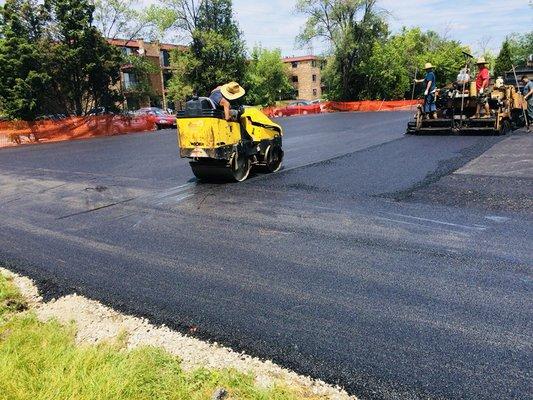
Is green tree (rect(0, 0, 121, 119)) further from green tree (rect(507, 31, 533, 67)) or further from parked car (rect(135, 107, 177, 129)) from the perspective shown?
green tree (rect(507, 31, 533, 67))

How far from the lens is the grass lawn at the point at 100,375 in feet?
9.21

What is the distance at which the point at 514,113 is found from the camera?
15.6m

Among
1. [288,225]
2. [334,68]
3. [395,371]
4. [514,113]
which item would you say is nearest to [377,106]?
[334,68]

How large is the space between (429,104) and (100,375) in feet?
47.1

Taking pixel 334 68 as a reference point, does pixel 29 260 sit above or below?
below

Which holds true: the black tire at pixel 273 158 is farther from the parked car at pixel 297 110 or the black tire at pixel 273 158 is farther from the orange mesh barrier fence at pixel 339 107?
the parked car at pixel 297 110

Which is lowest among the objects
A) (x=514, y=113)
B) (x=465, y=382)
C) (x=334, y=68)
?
(x=465, y=382)

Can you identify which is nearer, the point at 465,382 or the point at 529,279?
the point at 465,382

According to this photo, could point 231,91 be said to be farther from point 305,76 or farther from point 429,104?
point 305,76

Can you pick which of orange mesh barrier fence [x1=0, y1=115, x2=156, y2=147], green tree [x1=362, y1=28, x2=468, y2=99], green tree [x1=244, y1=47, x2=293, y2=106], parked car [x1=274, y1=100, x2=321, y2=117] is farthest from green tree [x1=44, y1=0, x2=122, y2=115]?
green tree [x1=244, y1=47, x2=293, y2=106]

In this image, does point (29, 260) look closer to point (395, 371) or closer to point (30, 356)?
point (30, 356)

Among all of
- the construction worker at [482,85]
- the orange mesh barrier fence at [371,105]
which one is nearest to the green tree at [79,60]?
the orange mesh barrier fence at [371,105]

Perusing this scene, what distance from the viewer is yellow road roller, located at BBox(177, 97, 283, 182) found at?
8.29 meters

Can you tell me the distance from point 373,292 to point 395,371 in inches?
43.8
